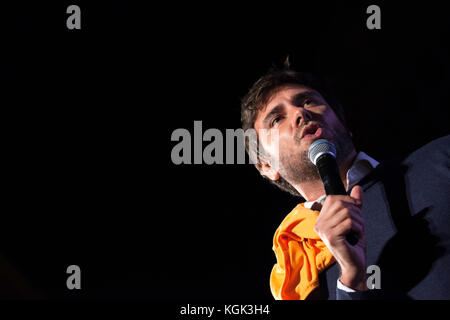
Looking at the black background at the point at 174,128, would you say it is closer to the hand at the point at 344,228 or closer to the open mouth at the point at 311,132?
the open mouth at the point at 311,132

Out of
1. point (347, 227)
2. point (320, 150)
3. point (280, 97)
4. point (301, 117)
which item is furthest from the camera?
point (280, 97)

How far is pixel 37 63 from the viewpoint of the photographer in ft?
5.61

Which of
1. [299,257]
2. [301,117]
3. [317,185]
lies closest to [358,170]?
[317,185]

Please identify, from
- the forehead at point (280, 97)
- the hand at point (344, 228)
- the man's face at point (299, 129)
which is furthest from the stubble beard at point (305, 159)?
the hand at point (344, 228)

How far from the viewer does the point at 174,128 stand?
6.43 feet

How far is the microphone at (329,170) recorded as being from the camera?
832 millimetres

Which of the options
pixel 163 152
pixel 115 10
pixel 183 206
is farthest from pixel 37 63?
pixel 183 206

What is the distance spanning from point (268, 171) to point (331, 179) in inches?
36.3

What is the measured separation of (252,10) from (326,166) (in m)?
1.19

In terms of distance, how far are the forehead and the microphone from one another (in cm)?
58

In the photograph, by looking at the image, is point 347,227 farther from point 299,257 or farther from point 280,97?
point 280,97

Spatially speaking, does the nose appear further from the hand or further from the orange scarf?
the hand

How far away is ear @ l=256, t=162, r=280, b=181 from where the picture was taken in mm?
1763

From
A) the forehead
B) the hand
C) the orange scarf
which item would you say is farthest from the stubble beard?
the hand
